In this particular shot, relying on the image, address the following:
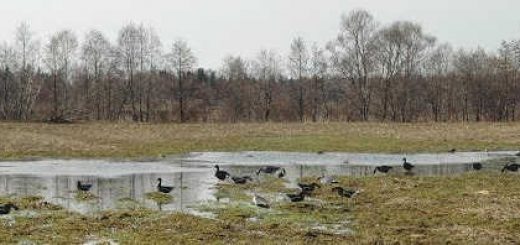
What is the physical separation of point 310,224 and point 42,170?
19.1 metres

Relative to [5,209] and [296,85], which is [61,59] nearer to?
[296,85]

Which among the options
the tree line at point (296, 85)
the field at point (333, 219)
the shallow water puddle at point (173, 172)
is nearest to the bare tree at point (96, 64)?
the tree line at point (296, 85)

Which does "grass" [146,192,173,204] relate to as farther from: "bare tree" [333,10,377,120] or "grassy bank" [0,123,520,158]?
"bare tree" [333,10,377,120]

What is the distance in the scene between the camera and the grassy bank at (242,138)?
4378 centimetres

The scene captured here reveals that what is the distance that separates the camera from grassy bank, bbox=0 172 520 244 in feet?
47.8

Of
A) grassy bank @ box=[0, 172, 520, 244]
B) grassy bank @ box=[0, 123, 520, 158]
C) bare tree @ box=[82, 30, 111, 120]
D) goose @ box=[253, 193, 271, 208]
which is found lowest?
grassy bank @ box=[0, 172, 520, 244]

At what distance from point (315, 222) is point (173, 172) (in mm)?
14581

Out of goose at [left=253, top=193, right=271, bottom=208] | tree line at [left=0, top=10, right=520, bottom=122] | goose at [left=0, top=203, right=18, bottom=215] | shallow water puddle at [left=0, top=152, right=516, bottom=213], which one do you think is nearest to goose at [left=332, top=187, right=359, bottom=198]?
goose at [left=253, top=193, right=271, bottom=208]

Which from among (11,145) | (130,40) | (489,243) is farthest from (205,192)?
(130,40)

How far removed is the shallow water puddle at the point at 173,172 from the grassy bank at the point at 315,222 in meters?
1.71

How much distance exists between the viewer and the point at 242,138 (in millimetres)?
54312

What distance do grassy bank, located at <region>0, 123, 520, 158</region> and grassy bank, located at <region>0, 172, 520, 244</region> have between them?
22.0 metres

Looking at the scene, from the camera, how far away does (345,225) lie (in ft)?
53.7

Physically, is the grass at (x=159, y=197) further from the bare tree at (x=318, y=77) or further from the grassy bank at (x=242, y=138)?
the bare tree at (x=318, y=77)
